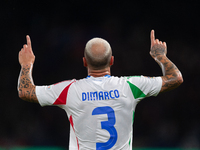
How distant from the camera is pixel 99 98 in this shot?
2.27 meters

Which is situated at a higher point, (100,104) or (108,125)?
(100,104)

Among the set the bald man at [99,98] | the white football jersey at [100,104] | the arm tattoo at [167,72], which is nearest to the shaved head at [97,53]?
the bald man at [99,98]

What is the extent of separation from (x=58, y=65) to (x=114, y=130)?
556 cm

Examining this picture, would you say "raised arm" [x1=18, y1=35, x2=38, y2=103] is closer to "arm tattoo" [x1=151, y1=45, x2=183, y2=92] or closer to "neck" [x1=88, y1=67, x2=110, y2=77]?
"neck" [x1=88, y1=67, x2=110, y2=77]

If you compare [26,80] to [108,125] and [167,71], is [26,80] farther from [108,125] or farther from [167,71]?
[167,71]

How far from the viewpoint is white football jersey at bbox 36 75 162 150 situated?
226cm

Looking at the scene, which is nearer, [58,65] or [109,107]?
[109,107]

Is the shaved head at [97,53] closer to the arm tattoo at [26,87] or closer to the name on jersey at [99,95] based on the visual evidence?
the name on jersey at [99,95]

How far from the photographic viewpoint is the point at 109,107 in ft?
7.42

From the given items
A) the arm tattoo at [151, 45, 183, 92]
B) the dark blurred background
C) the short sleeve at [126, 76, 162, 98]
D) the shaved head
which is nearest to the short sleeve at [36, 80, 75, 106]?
the shaved head

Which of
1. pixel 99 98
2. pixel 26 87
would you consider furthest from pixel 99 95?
pixel 26 87

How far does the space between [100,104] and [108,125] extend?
185 millimetres
